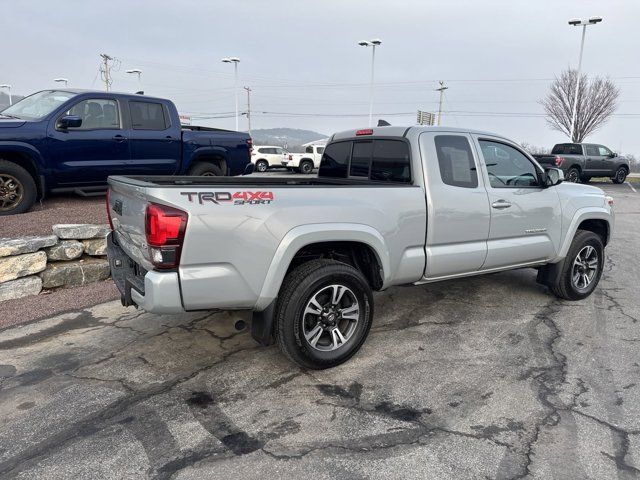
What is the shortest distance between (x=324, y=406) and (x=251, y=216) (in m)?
1.37

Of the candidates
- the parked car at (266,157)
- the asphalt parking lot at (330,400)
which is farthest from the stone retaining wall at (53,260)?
the parked car at (266,157)

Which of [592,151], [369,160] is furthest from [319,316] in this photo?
[592,151]

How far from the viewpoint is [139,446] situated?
9.06 ft

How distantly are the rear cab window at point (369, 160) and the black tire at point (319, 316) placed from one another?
1.16m

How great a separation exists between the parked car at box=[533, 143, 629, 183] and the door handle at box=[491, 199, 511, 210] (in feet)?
62.6

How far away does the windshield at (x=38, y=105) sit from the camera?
7178 mm

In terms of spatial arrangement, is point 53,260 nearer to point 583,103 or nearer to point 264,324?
point 264,324

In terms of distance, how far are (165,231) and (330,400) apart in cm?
159

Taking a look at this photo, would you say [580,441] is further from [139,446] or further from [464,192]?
[139,446]

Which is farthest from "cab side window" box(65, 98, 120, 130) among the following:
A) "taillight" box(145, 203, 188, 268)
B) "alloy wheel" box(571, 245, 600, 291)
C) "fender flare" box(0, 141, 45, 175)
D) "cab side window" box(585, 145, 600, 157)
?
"cab side window" box(585, 145, 600, 157)

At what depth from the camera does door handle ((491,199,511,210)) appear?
4.55 metres

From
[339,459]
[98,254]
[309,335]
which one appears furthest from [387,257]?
[98,254]

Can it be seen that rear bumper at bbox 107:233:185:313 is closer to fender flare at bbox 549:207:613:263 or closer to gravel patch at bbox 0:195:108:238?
gravel patch at bbox 0:195:108:238

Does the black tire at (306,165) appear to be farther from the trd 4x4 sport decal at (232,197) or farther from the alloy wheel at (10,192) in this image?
the trd 4x4 sport decal at (232,197)
